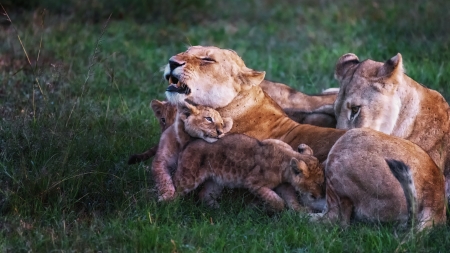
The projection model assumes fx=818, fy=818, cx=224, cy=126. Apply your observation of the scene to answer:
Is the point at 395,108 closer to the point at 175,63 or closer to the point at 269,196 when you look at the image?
the point at 269,196

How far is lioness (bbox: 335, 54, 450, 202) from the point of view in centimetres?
591

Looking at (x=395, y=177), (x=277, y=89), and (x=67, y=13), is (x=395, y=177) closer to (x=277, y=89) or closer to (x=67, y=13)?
(x=277, y=89)

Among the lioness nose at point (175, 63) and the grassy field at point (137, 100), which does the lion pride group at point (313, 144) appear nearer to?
the lioness nose at point (175, 63)

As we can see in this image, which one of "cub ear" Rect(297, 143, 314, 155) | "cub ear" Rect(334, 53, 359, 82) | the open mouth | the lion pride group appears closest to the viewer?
the lion pride group

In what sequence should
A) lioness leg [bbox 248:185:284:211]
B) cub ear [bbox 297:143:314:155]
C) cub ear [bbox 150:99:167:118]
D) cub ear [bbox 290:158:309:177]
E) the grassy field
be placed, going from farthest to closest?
cub ear [bbox 150:99:167:118] < cub ear [bbox 297:143:314:155] < lioness leg [bbox 248:185:284:211] < cub ear [bbox 290:158:309:177] < the grassy field

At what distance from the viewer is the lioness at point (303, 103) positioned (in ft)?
21.5

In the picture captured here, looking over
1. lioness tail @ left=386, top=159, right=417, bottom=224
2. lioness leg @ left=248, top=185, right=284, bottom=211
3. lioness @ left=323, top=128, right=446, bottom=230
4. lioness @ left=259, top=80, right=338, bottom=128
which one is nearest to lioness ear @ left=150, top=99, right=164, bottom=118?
lioness @ left=259, top=80, right=338, bottom=128

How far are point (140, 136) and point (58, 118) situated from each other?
3.12ft

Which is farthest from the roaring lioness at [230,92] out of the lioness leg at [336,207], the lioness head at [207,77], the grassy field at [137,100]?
the lioness leg at [336,207]

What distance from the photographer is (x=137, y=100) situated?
28.6 feet

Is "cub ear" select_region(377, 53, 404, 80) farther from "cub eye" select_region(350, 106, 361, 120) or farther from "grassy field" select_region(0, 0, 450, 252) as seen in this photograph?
"grassy field" select_region(0, 0, 450, 252)

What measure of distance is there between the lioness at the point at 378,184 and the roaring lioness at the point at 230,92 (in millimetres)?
797

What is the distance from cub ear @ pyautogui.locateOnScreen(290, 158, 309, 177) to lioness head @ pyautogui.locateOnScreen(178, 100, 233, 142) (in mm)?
667

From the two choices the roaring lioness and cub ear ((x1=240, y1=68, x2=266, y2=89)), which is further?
cub ear ((x1=240, y1=68, x2=266, y2=89))
